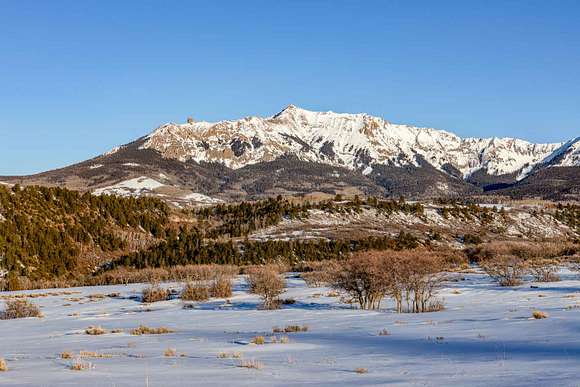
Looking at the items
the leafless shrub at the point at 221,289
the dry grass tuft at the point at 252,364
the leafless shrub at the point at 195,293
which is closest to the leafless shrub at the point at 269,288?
the leafless shrub at the point at 221,289

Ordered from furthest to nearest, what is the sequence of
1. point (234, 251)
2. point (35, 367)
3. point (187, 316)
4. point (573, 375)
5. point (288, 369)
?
point (234, 251) < point (187, 316) < point (35, 367) < point (288, 369) < point (573, 375)

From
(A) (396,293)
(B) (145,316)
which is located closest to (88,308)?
(B) (145,316)

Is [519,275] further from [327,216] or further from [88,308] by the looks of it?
[327,216]

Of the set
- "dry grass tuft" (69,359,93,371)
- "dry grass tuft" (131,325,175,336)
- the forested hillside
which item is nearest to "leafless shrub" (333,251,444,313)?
"dry grass tuft" (131,325,175,336)

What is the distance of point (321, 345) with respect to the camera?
17.4m

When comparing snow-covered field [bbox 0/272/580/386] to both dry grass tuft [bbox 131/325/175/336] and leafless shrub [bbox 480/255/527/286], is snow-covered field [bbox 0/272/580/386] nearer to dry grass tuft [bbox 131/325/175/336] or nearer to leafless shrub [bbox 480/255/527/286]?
dry grass tuft [bbox 131/325/175/336]

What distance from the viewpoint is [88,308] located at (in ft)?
114

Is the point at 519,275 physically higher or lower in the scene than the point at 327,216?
lower

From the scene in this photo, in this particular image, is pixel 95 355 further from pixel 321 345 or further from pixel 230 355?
pixel 321 345

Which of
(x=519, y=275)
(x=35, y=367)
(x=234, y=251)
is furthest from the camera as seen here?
(x=234, y=251)

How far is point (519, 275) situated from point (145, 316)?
22.8m

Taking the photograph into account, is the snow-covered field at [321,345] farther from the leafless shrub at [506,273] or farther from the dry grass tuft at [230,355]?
the leafless shrub at [506,273]

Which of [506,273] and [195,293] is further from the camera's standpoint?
[506,273]

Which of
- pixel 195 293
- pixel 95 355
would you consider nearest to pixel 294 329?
pixel 95 355
